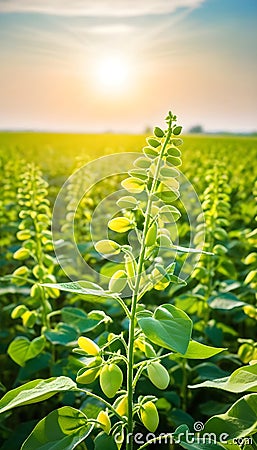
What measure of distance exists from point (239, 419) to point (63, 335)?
160cm

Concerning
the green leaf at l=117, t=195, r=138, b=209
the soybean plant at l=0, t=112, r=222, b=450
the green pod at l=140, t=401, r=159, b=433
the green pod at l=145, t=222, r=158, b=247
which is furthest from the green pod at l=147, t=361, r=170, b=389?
the green leaf at l=117, t=195, r=138, b=209

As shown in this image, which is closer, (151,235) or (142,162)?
(151,235)

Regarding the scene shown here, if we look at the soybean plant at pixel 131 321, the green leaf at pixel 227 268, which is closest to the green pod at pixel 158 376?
the soybean plant at pixel 131 321

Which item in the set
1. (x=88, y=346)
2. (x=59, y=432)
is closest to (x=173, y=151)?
(x=88, y=346)

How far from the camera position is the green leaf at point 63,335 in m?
2.96

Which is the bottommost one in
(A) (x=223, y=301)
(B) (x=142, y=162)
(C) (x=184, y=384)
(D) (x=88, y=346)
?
(C) (x=184, y=384)

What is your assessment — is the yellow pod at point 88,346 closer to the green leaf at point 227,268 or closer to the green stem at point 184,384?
the green stem at point 184,384

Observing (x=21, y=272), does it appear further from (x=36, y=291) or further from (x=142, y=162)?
(x=142, y=162)

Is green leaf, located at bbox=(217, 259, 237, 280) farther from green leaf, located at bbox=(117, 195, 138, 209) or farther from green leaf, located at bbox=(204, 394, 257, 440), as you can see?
green leaf, located at bbox=(204, 394, 257, 440)

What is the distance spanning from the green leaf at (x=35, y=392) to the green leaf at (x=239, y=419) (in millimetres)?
425

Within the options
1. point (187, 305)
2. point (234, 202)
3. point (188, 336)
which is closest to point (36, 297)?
point (187, 305)

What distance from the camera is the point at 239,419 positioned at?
155 cm

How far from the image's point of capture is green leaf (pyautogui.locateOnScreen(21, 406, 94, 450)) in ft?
5.25

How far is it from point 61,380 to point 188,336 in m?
0.43
